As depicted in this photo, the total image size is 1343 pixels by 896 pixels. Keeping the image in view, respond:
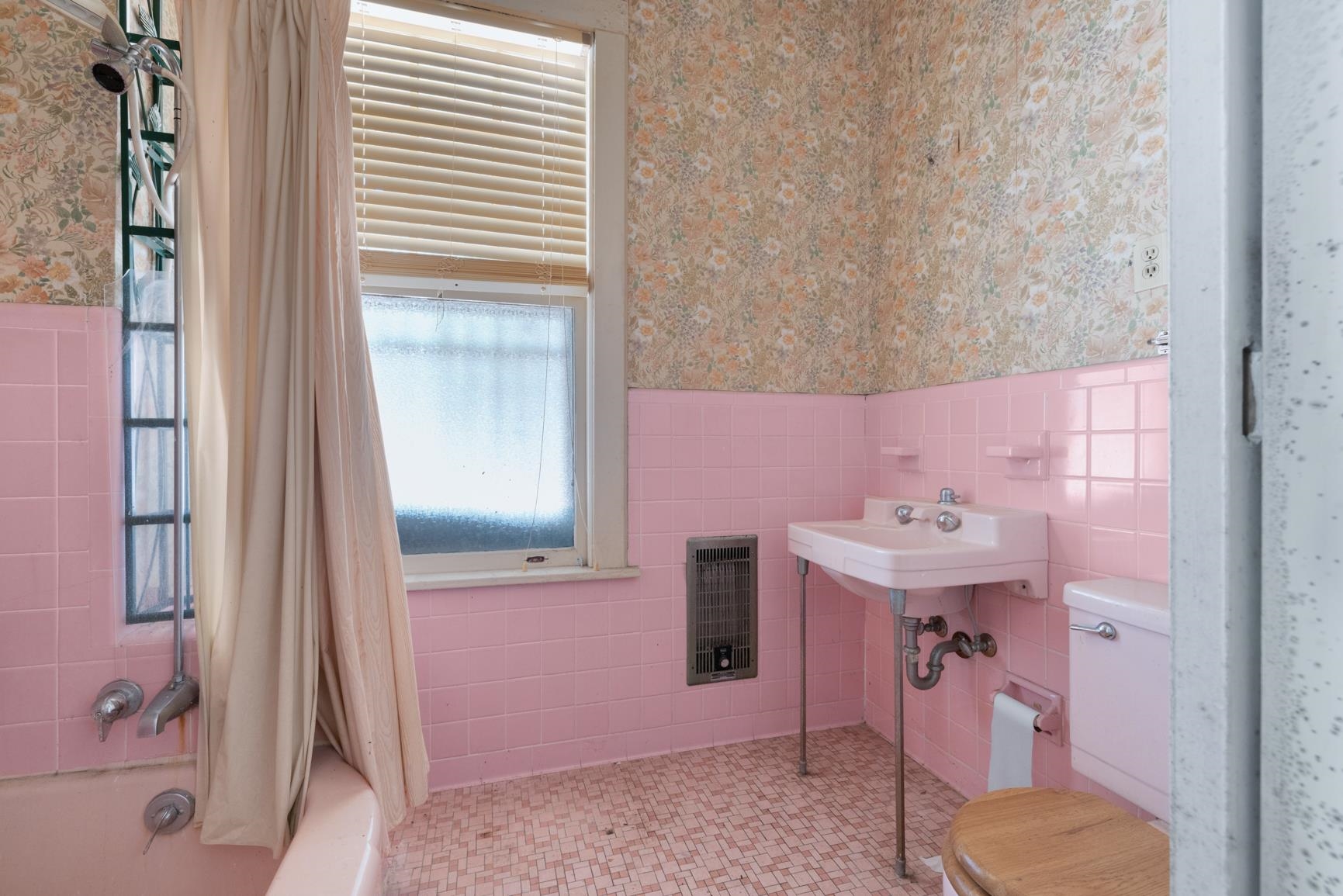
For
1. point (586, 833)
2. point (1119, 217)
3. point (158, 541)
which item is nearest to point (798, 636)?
point (586, 833)

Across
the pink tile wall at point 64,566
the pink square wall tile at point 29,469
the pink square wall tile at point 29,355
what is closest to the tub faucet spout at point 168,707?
the pink tile wall at point 64,566

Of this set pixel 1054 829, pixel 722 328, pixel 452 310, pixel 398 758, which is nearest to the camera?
pixel 1054 829

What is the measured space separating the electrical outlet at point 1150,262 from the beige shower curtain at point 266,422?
1764 mm

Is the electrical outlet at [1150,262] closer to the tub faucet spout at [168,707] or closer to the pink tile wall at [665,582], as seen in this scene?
the pink tile wall at [665,582]

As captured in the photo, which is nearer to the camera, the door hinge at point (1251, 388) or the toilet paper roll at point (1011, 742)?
the door hinge at point (1251, 388)

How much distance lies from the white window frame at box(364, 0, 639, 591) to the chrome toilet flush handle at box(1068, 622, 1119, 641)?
1.28 meters

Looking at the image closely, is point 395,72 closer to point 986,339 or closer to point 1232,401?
point 986,339

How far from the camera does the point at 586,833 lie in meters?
1.67

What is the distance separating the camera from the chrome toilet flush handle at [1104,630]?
1209 mm

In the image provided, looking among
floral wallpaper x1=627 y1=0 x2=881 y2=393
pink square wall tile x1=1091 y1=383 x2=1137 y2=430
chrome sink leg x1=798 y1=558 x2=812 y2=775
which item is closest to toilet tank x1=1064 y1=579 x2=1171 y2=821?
pink square wall tile x1=1091 y1=383 x2=1137 y2=430

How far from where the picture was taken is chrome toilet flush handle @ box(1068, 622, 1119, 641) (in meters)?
1.21

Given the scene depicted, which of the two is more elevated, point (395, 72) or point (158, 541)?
point (395, 72)

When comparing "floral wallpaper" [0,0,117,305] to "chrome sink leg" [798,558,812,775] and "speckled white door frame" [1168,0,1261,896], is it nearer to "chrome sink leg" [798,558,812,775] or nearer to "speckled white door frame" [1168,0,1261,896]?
"speckled white door frame" [1168,0,1261,896]

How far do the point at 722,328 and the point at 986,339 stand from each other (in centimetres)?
87
